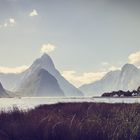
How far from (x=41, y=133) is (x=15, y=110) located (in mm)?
5921

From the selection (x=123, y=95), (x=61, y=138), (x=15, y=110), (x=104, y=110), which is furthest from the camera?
(x=123, y=95)

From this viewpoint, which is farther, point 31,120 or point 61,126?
point 31,120

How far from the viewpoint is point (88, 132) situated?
43.6ft

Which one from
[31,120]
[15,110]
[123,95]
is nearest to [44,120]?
[31,120]

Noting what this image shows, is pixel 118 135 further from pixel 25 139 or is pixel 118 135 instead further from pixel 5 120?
pixel 5 120

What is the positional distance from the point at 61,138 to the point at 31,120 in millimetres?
2601

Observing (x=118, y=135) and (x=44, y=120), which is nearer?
(x=118, y=135)

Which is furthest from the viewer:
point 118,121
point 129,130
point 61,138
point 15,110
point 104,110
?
point 104,110

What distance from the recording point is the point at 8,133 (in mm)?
13500

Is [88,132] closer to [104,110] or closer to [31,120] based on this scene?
[31,120]

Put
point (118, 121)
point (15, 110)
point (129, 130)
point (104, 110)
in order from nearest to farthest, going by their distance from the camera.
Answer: point (129, 130) < point (118, 121) < point (15, 110) < point (104, 110)

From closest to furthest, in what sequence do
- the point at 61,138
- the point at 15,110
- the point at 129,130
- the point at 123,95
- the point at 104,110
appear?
1. the point at 61,138
2. the point at 129,130
3. the point at 15,110
4. the point at 104,110
5. the point at 123,95

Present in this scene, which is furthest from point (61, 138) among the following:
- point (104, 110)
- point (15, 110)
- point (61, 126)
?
point (104, 110)

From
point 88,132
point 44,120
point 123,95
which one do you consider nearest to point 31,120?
point 44,120
